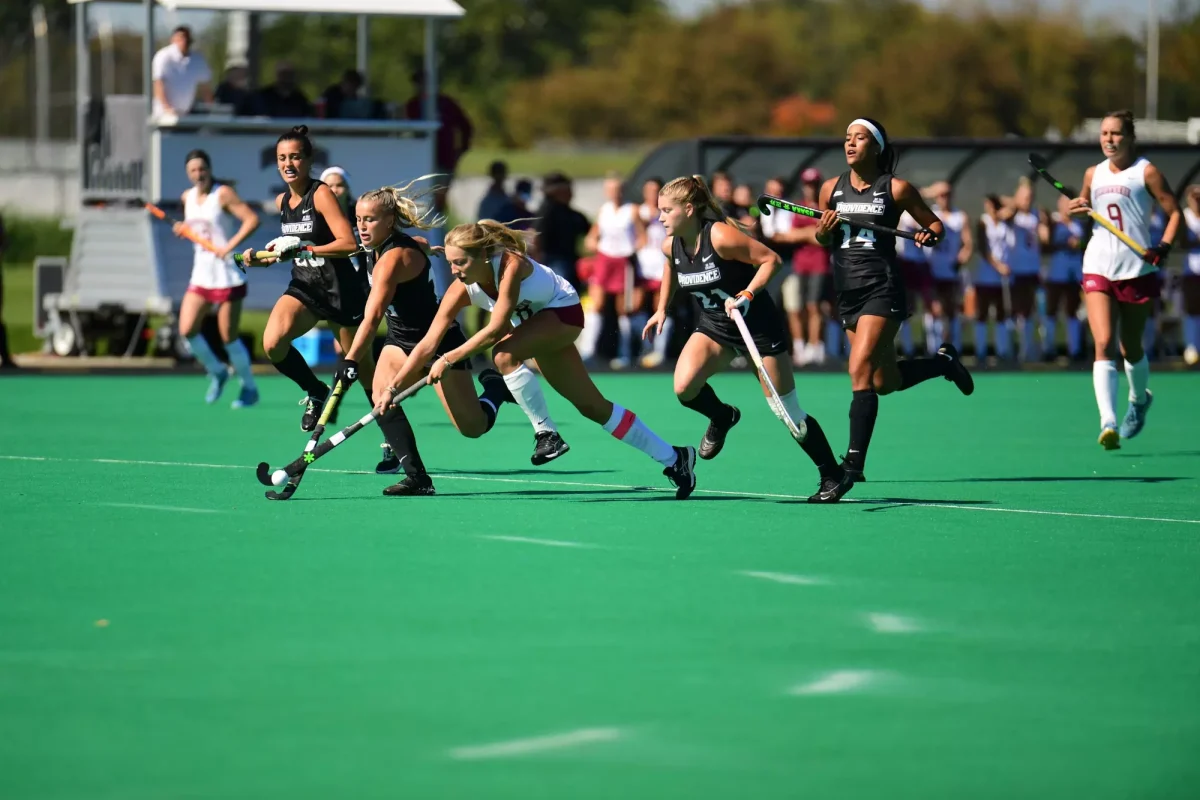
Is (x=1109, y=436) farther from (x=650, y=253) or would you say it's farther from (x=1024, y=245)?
(x=1024, y=245)

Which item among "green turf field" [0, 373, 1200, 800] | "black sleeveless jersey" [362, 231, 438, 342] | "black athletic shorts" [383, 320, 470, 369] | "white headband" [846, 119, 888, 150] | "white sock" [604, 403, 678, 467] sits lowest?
"green turf field" [0, 373, 1200, 800]

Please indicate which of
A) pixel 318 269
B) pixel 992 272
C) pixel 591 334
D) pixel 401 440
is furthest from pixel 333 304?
pixel 992 272

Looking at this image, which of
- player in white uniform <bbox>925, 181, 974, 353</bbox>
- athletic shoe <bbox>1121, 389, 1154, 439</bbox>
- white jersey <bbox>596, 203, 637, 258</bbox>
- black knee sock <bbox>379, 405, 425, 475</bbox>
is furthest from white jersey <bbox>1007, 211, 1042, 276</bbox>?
black knee sock <bbox>379, 405, 425, 475</bbox>

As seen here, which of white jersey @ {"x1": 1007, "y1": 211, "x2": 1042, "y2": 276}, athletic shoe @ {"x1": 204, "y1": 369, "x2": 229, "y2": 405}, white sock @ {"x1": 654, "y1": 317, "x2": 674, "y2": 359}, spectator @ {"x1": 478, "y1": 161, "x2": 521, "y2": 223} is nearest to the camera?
athletic shoe @ {"x1": 204, "y1": 369, "x2": 229, "y2": 405}

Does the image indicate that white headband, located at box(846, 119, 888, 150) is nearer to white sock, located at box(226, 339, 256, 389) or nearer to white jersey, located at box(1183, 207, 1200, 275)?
white sock, located at box(226, 339, 256, 389)

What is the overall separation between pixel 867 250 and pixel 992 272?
12.5 metres

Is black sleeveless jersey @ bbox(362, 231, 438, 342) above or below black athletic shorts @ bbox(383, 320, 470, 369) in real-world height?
above

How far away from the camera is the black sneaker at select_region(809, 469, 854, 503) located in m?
10.0

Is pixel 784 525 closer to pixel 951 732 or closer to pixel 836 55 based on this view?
pixel 951 732

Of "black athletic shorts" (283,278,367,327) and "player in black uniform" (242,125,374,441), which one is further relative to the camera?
"black athletic shorts" (283,278,367,327)

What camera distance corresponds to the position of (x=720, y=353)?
33.9 ft

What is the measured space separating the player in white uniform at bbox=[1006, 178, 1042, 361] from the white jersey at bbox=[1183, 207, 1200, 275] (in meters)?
1.62

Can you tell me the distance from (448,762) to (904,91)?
70.7 meters

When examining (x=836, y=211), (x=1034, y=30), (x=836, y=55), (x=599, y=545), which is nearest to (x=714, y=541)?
(x=599, y=545)
